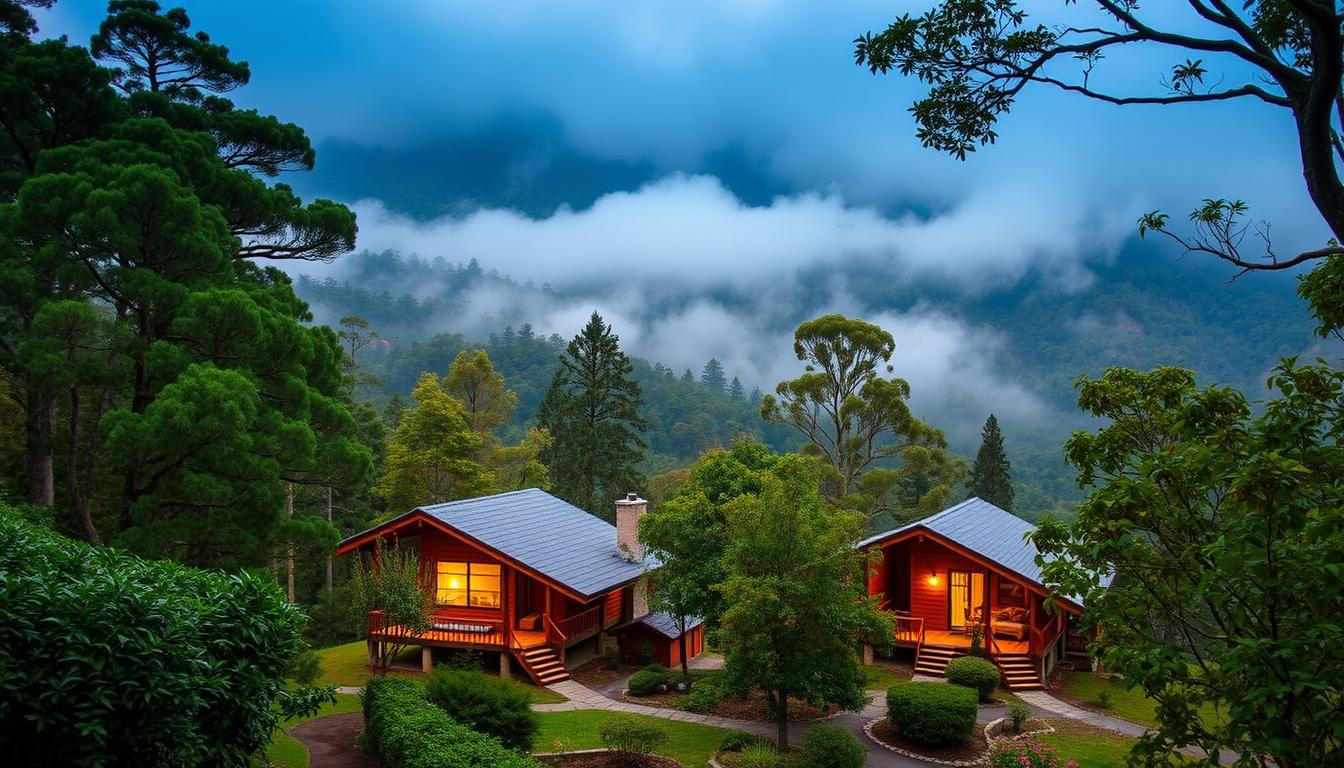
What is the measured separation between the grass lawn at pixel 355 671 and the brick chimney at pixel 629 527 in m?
6.30

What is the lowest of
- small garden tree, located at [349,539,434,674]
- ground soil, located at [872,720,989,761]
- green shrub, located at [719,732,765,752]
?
ground soil, located at [872,720,989,761]

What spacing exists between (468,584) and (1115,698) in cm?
1780

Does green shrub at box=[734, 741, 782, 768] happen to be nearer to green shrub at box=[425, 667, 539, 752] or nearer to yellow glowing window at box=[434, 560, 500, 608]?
green shrub at box=[425, 667, 539, 752]

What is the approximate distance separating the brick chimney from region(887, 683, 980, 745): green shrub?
1129 cm

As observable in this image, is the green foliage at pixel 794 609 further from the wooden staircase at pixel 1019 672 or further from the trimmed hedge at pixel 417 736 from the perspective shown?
the wooden staircase at pixel 1019 672

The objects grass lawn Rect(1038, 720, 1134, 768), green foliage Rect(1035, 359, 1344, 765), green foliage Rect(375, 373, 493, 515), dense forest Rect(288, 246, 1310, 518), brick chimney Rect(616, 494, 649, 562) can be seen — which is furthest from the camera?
dense forest Rect(288, 246, 1310, 518)

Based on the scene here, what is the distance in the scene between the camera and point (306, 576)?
3494 cm

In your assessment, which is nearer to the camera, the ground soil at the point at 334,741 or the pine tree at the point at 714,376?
the ground soil at the point at 334,741

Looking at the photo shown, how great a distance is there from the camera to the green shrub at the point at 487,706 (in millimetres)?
13945

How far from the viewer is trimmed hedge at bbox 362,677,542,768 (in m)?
11.1

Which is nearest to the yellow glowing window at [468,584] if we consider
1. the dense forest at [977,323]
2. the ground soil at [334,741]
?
the ground soil at [334,741]

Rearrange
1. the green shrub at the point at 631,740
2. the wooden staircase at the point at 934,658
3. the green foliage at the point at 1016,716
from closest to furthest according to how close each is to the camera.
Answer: the green shrub at the point at 631,740 → the green foliage at the point at 1016,716 → the wooden staircase at the point at 934,658

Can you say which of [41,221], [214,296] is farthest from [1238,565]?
[41,221]

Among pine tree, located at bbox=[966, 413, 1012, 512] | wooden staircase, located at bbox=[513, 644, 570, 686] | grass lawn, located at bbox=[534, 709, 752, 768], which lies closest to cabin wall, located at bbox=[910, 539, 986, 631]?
grass lawn, located at bbox=[534, 709, 752, 768]
